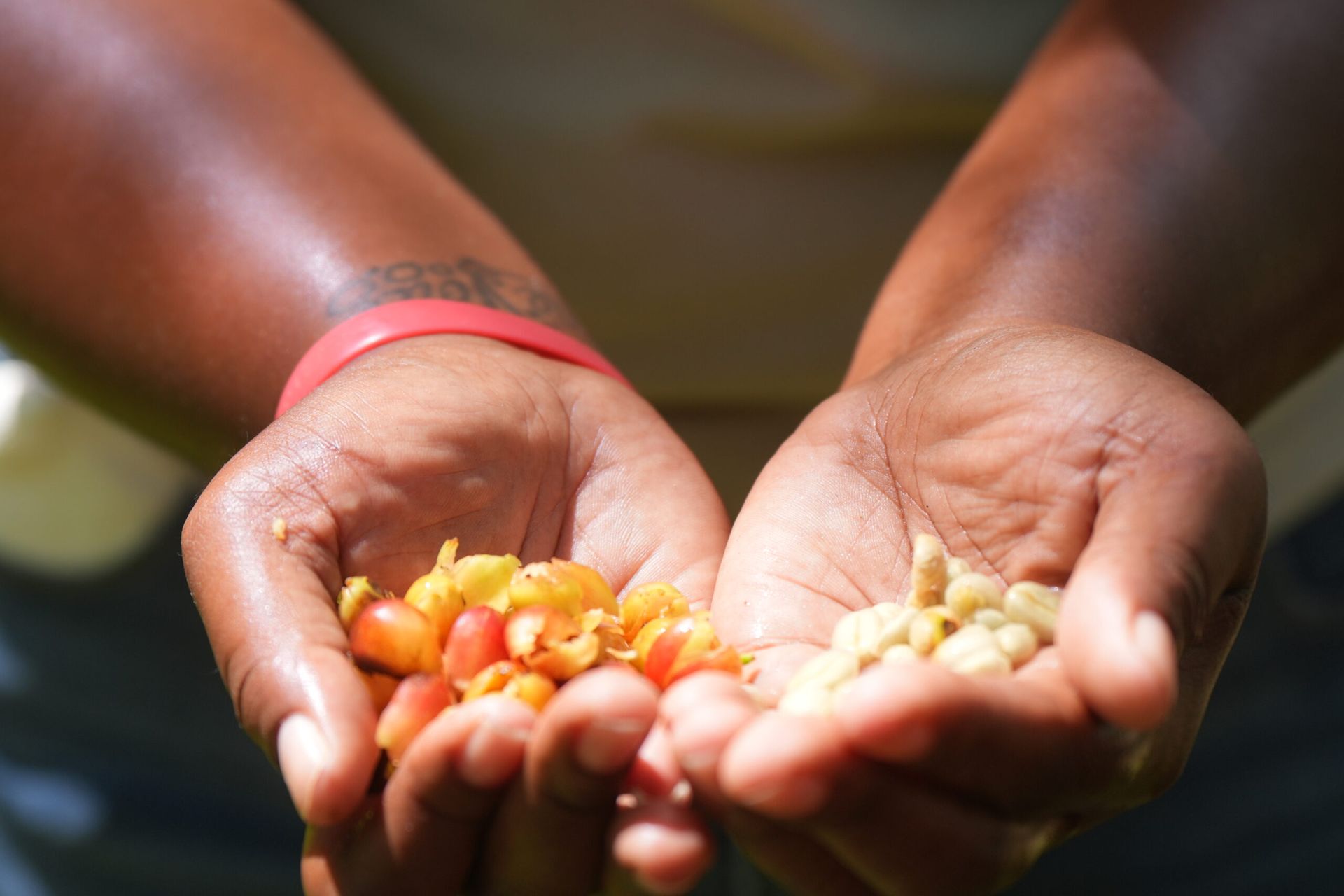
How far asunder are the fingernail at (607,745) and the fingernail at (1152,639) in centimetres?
35

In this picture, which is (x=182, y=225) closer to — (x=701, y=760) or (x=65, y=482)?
(x=65, y=482)

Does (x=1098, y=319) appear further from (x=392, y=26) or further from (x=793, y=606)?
(x=392, y=26)

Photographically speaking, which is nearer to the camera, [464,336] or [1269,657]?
[464,336]

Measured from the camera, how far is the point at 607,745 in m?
0.81

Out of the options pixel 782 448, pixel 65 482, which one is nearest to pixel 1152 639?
pixel 782 448

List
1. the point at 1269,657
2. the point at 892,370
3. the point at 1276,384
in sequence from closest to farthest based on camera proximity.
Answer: the point at 892,370
the point at 1276,384
the point at 1269,657

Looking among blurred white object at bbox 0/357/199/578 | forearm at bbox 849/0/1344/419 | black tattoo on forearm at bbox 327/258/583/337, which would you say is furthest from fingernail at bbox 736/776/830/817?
blurred white object at bbox 0/357/199/578

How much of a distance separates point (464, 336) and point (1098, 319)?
29.3 inches

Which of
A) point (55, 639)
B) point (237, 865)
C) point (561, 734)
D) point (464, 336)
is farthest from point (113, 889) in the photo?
point (561, 734)

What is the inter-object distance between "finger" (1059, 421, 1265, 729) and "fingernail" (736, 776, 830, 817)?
21cm

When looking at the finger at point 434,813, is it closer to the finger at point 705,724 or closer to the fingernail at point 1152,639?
the finger at point 705,724

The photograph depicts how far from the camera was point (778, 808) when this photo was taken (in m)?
0.78

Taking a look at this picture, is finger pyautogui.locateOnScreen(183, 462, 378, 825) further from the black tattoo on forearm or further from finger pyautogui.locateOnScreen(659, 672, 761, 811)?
the black tattoo on forearm

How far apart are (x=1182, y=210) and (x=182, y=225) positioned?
4.13ft
